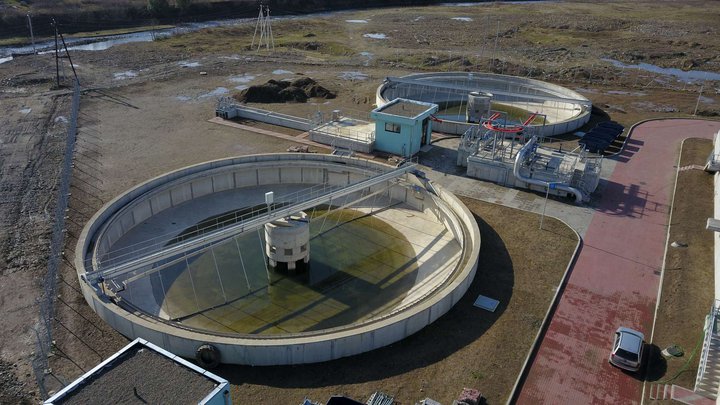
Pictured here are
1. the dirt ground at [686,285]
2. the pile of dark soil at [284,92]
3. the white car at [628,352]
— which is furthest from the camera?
the pile of dark soil at [284,92]

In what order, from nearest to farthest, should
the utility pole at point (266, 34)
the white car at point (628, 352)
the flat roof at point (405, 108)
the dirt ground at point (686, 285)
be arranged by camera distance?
the white car at point (628, 352), the dirt ground at point (686, 285), the flat roof at point (405, 108), the utility pole at point (266, 34)

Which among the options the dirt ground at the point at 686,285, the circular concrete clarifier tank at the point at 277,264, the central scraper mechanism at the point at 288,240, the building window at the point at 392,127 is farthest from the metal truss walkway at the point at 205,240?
the dirt ground at the point at 686,285

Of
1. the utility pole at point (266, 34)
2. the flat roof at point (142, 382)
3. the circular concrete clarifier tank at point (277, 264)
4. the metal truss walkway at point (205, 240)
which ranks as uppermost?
the utility pole at point (266, 34)

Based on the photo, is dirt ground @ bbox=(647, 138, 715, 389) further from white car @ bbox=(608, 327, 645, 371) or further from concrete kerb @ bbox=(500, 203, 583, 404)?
concrete kerb @ bbox=(500, 203, 583, 404)

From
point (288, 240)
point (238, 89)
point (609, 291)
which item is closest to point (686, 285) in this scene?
point (609, 291)

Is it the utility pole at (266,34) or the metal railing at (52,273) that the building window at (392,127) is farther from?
the utility pole at (266,34)

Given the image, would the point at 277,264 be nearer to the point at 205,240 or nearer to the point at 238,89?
the point at 205,240

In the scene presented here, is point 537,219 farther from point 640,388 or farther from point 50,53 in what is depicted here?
point 50,53

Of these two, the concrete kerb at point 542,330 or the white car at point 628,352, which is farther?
→ the white car at point 628,352

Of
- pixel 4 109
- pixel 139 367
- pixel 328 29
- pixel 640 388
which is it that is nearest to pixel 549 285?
pixel 640 388
